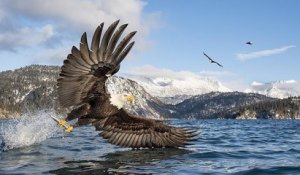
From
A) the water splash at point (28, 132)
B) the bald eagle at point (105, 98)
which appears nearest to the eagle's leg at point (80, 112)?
the bald eagle at point (105, 98)

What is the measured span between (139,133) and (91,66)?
3.89 metres

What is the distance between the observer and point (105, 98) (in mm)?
14289

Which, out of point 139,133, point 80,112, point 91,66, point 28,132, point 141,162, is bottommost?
point 141,162

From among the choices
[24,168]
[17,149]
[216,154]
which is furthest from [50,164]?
[216,154]

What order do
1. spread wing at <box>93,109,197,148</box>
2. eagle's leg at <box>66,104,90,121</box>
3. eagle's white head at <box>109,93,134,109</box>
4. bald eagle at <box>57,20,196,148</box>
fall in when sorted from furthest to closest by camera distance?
spread wing at <box>93,109,197,148</box> → eagle's leg at <box>66,104,90,121</box> → eagle's white head at <box>109,93,134,109</box> → bald eagle at <box>57,20,196,148</box>

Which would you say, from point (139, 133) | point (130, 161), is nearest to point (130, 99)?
point (130, 161)

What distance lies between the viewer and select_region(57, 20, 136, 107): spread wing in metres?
12.8

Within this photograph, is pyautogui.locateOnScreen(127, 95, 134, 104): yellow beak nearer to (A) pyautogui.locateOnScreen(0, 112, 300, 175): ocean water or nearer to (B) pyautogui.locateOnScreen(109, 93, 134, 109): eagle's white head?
(B) pyautogui.locateOnScreen(109, 93, 134, 109): eagle's white head

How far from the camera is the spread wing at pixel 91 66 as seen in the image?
12.8 m

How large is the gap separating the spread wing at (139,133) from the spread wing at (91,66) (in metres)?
1.83

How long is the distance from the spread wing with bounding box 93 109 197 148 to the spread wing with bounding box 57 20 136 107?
6.02 ft

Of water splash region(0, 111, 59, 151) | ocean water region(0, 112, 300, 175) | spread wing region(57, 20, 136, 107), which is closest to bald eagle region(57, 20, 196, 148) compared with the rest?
spread wing region(57, 20, 136, 107)

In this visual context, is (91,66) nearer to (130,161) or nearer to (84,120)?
(84,120)

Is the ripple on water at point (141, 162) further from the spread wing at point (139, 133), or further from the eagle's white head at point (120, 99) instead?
the eagle's white head at point (120, 99)
